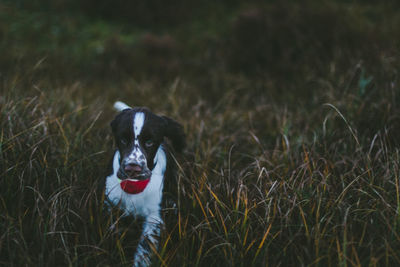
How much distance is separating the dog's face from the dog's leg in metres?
0.33

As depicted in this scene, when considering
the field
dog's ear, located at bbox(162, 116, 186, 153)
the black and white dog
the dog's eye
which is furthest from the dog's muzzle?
dog's ear, located at bbox(162, 116, 186, 153)

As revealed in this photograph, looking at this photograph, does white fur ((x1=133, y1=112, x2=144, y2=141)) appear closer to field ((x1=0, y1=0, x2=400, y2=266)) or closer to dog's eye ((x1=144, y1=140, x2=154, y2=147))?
dog's eye ((x1=144, y1=140, x2=154, y2=147))

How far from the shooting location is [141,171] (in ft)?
6.65

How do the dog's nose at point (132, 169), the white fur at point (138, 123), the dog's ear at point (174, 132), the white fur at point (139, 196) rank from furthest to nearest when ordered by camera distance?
the dog's ear at point (174, 132)
the white fur at point (139, 196)
the white fur at point (138, 123)
the dog's nose at point (132, 169)

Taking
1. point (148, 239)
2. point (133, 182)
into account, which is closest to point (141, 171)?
point (133, 182)

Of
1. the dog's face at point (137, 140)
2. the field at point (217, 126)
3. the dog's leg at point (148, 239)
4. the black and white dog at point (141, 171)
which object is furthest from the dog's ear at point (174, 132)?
the dog's leg at point (148, 239)

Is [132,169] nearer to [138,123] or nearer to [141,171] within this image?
[141,171]

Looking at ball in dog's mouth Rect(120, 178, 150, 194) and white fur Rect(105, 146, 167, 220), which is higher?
ball in dog's mouth Rect(120, 178, 150, 194)

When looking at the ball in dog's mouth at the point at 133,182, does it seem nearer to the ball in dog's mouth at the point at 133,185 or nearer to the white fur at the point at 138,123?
the ball in dog's mouth at the point at 133,185

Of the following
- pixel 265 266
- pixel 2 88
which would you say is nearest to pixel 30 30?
pixel 2 88

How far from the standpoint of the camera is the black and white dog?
2051mm

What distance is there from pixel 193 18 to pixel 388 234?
255 inches

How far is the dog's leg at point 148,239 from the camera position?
2.04 m

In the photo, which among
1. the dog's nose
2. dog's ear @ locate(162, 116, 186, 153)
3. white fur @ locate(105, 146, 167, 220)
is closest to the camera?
the dog's nose
